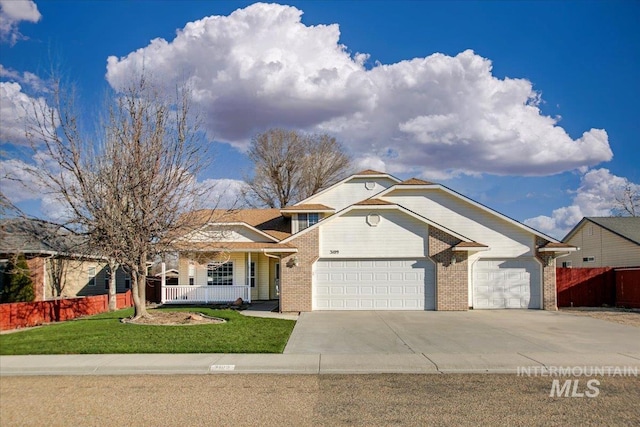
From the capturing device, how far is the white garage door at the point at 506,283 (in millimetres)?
22656

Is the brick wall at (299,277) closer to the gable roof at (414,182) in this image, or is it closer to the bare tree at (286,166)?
the gable roof at (414,182)

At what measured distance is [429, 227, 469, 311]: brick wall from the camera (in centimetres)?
2152

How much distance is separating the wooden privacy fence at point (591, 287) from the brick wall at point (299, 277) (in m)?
12.8

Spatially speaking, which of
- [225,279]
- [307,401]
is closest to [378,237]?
[225,279]

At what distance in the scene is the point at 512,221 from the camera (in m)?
23.0

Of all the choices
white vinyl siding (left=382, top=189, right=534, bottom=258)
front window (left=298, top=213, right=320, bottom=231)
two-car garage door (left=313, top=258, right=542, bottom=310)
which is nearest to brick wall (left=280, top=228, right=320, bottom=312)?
two-car garage door (left=313, top=258, right=542, bottom=310)

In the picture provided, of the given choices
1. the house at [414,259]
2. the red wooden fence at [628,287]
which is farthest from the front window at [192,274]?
the red wooden fence at [628,287]

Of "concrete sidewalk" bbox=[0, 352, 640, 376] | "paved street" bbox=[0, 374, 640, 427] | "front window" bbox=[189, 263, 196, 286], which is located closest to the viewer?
"paved street" bbox=[0, 374, 640, 427]

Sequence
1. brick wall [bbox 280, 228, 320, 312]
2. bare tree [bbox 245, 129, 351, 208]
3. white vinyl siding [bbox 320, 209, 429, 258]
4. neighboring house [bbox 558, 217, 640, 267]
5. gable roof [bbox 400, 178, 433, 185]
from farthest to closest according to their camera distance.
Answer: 1. bare tree [bbox 245, 129, 351, 208]
2. neighboring house [bbox 558, 217, 640, 267]
3. gable roof [bbox 400, 178, 433, 185]
4. white vinyl siding [bbox 320, 209, 429, 258]
5. brick wall [bbox 280, 228, 320, 312]

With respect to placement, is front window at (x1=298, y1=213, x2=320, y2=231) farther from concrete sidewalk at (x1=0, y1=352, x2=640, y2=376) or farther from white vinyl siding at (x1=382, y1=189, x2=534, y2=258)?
concrete sidewalk at (x1=0, y1=352, x2=640, y2=376)

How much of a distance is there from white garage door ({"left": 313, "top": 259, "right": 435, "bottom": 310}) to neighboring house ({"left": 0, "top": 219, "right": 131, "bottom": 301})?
983cm

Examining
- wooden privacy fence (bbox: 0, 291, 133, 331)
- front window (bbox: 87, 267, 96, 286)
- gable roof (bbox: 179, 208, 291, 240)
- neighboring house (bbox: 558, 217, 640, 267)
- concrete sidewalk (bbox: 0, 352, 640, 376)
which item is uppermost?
gable roof (bbox: 179, 208, 291, 240)

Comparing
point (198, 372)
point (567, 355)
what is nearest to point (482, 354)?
point (567, 355)

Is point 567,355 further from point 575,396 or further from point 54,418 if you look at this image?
point 54,418
